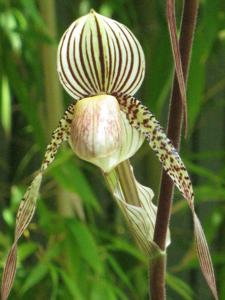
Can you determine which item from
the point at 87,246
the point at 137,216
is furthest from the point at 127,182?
the point at 87,246

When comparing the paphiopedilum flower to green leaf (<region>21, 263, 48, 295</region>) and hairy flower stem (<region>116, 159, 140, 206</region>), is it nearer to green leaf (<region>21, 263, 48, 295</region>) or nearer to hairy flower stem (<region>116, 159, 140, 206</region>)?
hairy flower stem (<region>116, 159, 140, 206</region>)

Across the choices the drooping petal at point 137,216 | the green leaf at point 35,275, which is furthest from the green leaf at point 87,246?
the drooping petal at point 137,216

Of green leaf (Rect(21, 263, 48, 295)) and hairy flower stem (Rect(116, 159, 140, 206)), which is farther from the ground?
hairy flower stem (Rect(116, 159, 140, 206))

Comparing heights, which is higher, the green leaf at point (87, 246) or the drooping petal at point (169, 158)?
the drooping petal at point (169, 158)

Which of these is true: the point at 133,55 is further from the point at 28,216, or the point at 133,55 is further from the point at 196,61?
the point at 196,61

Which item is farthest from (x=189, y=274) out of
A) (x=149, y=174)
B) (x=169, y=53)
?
(x=169, y=53)

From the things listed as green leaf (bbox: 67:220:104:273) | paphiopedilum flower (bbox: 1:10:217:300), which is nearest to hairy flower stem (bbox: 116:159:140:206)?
paphiopedilum flower (bbox: 1:10:217:300)

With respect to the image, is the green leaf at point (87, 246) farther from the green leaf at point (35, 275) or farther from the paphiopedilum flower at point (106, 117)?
the paphiopedilum flower at point (106, 117)
